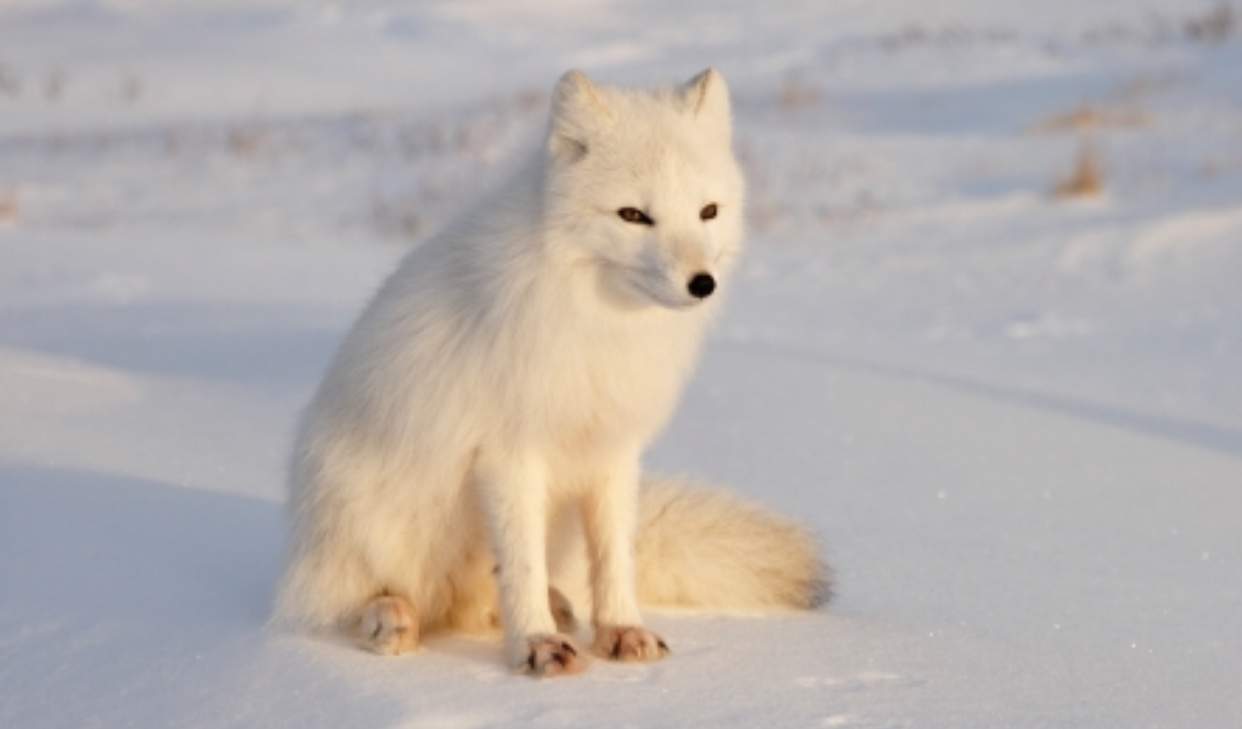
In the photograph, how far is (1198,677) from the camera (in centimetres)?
315

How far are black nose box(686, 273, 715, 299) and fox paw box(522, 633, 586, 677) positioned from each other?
0.64 metres

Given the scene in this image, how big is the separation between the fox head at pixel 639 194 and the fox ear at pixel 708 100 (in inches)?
1.2

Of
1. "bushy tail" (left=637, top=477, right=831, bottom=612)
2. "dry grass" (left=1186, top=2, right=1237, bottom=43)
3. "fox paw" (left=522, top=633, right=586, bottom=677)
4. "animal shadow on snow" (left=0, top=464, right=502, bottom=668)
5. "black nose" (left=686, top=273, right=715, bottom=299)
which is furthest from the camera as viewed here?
"dry grass" (left=1186, top=2, right=1237, bottom=43)

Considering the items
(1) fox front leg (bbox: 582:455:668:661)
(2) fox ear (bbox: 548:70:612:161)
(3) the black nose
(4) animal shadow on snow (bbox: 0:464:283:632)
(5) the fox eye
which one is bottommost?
(4) animal shadow on snow (bbox: 0:464:283:632)

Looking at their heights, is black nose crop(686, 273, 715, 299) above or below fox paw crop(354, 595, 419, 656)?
above

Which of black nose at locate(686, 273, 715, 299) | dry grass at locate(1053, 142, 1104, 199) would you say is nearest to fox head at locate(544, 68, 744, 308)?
black nose at locate(686, 273, 715, 299)

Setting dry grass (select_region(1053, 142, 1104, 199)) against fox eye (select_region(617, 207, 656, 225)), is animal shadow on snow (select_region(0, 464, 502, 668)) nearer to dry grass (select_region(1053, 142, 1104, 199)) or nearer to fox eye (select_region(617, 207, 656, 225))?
fox eye (select_region(617, 207, 656, 225))

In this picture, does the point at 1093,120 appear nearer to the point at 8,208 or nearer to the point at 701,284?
the point at 8,208

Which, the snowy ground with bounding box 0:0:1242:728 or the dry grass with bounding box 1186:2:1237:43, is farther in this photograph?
the dry grass with bounding box 1186:2:1237:43

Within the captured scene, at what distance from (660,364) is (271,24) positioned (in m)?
19.4

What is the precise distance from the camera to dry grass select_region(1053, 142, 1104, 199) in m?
10.2

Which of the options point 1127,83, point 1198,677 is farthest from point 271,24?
point 1198,677

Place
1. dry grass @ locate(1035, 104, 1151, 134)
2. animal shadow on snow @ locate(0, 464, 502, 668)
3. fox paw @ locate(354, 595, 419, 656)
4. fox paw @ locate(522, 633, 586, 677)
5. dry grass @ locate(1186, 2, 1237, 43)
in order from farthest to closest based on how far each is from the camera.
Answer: dry grass @ locate(1186, 2, 1237, 43), dry grass @ locate(1035, 104, 1151, 134), animal shadow on snow @ locate(0, 464, 502, 668), fox paw @ locate(354, 595, 419, 656), fox paw @ locate(522, 633, 586, 677)

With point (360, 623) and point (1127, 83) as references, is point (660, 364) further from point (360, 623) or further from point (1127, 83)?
point (1127, 83)
